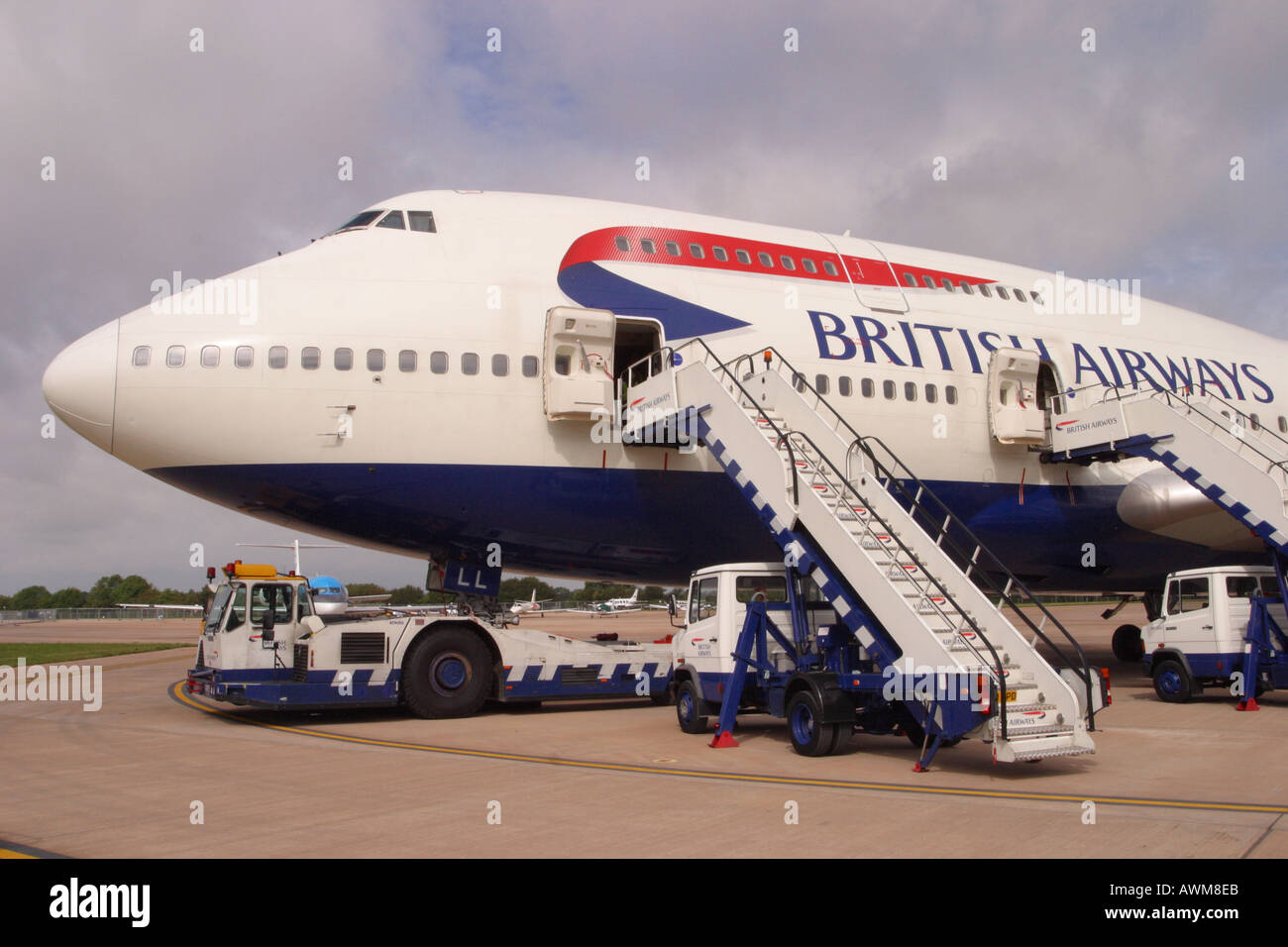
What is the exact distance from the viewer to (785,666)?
40.1 feet

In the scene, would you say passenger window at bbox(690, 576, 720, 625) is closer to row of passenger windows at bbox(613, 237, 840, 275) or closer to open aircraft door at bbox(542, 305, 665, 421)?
open aircraft door at bbox(542, 305, 665, 421)

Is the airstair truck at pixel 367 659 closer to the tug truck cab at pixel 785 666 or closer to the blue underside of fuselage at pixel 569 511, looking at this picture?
the blue underside of fuselage at pixel 569 511

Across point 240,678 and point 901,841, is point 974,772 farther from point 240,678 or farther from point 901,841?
point 240,678

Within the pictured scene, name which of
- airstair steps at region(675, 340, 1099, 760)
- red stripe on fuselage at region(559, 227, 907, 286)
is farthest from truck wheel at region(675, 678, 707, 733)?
red stripe on fuselage at region(559, 227, 907, 286)

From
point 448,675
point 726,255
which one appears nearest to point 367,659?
point 448,675

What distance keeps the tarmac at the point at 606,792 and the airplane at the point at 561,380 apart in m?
3.35

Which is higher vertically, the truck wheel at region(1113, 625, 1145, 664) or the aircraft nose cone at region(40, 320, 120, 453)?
the aircraft nose cone at region(40, 320, 120, 453)

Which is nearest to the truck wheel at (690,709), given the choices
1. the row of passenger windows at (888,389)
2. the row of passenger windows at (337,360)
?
the row of passenger windows at (337,360)

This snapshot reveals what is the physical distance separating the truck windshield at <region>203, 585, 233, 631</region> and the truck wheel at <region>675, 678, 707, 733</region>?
6.79 meters

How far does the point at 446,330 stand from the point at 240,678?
19.0 ft

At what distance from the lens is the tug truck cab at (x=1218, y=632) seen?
1520 cm

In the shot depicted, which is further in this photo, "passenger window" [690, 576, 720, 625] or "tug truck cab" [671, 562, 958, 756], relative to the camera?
"passenger window" [690, 576, 720, 625]

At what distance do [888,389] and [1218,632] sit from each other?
6493 millimetres

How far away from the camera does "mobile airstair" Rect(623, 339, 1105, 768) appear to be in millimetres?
9633
